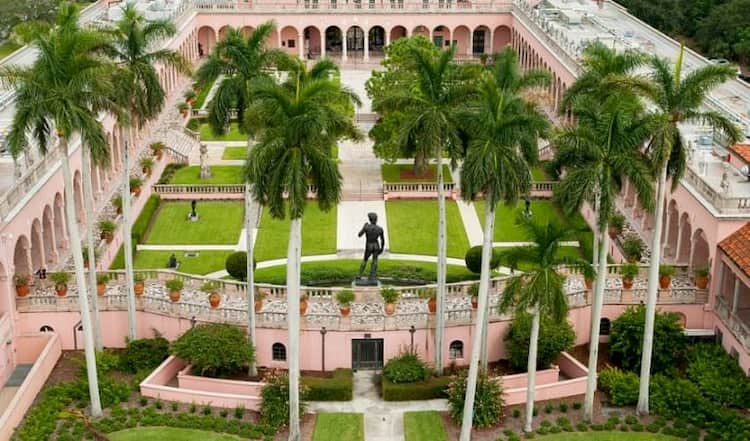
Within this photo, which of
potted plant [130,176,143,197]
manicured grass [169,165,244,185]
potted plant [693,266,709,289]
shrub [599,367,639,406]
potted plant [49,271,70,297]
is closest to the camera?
shrub [599,367,639,406]

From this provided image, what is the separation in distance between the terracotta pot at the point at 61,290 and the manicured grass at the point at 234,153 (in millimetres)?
32769

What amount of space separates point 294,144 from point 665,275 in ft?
63.1

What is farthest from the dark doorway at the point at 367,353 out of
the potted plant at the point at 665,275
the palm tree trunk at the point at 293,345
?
the potted plant at the point at 665,275

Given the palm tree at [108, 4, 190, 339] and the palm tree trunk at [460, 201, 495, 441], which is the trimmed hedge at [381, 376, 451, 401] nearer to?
the palm tree trunk at [460, 201, 495, 441]

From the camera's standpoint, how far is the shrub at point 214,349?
139 ft

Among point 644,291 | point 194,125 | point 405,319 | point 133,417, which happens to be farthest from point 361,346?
point 194,125

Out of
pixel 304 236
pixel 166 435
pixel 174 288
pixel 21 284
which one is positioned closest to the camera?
pixel 166 435

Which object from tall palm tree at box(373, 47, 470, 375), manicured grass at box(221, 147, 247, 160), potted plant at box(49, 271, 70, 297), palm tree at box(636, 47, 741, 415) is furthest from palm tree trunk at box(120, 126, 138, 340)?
manicured grass at box(221, 147, 247, 160)

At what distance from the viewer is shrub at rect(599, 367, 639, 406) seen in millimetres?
41594

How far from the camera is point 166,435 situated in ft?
129

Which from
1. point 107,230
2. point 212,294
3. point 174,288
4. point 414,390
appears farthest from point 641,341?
point 107,230

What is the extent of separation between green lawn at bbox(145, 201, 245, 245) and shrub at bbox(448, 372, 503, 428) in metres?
24.0

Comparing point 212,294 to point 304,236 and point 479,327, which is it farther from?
point 304,236

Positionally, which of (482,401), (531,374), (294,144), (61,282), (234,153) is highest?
(294,144)
